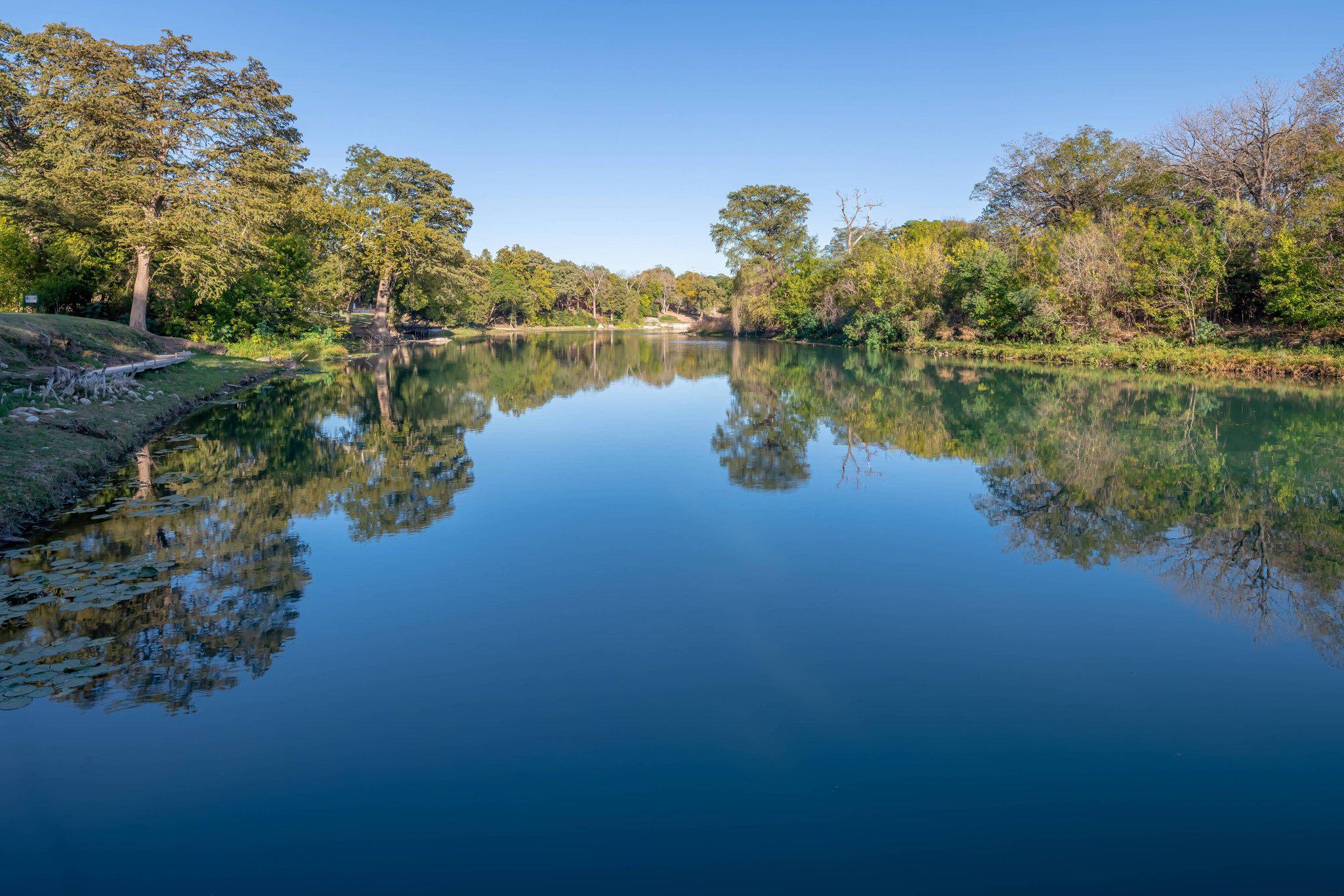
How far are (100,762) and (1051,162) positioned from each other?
175 feet

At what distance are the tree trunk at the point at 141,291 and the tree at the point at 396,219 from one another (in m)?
20.2

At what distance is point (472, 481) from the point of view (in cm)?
1187

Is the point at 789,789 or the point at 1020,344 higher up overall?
the point at 1020,344

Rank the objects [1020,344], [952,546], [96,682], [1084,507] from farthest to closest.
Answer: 1. [1020,344]
2. [1084,507]
3. [952,546]
4. [96,682]

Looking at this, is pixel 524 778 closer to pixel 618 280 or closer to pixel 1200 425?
pixel 1200 425

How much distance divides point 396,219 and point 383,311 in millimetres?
6355

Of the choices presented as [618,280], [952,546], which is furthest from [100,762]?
[618,280]

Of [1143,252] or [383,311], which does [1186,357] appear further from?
[383,311]

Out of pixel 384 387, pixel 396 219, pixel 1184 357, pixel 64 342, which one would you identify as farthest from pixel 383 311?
pixel 1184 357

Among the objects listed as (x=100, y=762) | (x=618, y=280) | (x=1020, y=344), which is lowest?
(x=100, y=762)

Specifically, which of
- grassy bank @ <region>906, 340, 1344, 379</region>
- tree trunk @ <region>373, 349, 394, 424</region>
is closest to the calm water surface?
tree trunk @ <region>373, 349, 394, 424</region>

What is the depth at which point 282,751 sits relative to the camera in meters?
4.48

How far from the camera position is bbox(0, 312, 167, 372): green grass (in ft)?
52.9

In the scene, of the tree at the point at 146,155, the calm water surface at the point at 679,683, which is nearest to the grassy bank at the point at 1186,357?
the calm water surface at the point at 679,683
